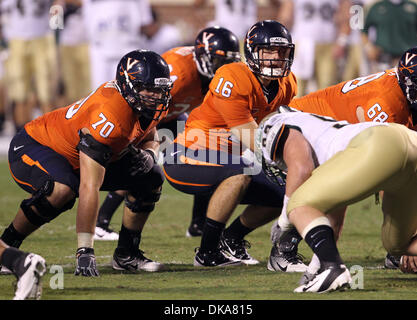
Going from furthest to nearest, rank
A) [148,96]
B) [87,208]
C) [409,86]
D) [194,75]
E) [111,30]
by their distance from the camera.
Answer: [111,30], [194,75], [409,86], [148,96], [87,208]

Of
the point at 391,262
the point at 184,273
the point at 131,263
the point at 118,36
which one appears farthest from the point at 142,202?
the point at 118,36

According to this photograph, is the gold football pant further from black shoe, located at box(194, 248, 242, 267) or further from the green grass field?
black shoe, located at box(194, 248, 242, 267)

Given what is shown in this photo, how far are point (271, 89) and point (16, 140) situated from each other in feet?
5.41

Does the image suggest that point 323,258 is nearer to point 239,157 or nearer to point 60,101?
point 239,157

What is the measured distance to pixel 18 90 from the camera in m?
12.8

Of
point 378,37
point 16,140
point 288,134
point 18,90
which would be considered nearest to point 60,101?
point 18,90

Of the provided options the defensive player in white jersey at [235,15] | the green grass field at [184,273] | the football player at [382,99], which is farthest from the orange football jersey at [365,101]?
the defensive player in white jersey at [235,15]

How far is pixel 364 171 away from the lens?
13.6ft

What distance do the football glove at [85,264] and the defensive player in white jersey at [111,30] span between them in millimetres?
7297

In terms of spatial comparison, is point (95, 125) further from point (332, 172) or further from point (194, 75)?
point (194, 75)

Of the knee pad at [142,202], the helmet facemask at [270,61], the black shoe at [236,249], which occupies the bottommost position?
the black shoe at [236,249]

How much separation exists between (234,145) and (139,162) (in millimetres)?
708

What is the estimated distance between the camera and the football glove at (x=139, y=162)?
5.42m

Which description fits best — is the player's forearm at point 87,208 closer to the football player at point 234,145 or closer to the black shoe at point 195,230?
the football player at point 234,145
